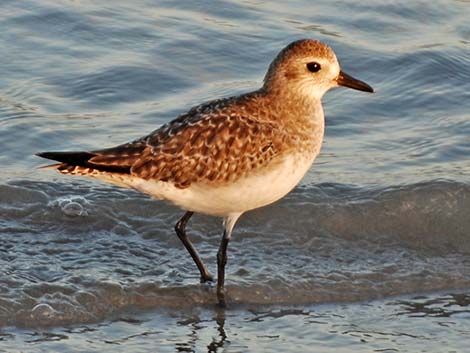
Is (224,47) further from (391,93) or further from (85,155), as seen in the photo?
(85,155)

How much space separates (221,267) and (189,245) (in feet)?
1.12

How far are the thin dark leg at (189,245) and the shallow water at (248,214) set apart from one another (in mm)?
102

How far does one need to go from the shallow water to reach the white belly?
2.26 feet

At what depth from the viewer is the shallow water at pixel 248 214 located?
9023mm

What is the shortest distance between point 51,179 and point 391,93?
368 cm

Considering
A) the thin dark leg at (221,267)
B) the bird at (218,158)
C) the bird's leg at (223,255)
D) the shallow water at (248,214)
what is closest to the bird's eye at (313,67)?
the bird at (218,158)

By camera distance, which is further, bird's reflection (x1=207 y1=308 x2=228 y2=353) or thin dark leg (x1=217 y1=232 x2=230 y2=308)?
thin dark leg (x1=217 y1=232 x2=230 y2=308)

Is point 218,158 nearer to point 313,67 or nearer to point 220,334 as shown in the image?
point 313,67

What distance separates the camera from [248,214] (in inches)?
413

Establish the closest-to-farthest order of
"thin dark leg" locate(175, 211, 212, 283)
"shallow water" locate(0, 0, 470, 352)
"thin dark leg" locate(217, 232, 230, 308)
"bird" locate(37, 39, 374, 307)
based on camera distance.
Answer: "bird" locate(37, 39, 374, 307) < "shallow water" locate(0, 0, 470, 352) < "thin dark leg" locate(217, 232, 230, 308) < "thin dark leg" locate(175, 211, 212, 283)

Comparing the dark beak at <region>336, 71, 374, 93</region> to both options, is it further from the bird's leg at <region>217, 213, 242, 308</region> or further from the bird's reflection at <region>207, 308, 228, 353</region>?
the bird's reflection at <region>207, 308, 228, 353</region>

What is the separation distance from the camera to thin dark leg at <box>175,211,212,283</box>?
30.9 ft

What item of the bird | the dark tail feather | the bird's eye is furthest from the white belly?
the bird's eye

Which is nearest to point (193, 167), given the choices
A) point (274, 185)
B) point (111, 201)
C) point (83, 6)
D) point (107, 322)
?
point (274, 185)
